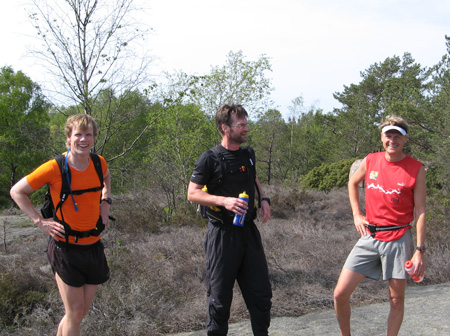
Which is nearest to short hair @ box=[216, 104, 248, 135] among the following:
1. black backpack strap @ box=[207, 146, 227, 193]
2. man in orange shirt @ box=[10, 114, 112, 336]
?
black backpack strap @ box=[207, 146, 227, 193]

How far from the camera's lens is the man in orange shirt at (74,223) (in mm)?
2809

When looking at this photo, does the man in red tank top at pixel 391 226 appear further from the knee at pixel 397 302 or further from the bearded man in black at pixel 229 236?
the bearded man in black at pixel 229 236

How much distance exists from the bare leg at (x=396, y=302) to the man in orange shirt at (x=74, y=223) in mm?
2124

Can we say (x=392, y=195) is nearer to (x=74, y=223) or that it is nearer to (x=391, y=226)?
(x=391, y=226)

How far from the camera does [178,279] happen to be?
5.74 metres

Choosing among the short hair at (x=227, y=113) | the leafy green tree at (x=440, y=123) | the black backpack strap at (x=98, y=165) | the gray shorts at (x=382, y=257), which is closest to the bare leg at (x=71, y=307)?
the black backpack strap at (x=98, y=165)

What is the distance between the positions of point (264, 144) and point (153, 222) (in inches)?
981

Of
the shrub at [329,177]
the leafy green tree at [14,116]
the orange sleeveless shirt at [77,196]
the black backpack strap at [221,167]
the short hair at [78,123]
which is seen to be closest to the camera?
the orange sleeveless shirt at [77,196]

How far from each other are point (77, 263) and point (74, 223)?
28 cm

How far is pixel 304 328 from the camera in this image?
3850mm

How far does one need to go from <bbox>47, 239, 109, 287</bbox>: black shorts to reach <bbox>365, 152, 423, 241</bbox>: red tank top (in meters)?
2.08

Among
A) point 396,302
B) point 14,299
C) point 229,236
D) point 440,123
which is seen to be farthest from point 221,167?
point 440,123

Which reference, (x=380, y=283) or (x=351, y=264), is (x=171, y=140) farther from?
(x=351, y=264)

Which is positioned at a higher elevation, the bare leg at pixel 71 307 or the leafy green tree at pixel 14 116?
the leafy green tree at pixel 14 116
